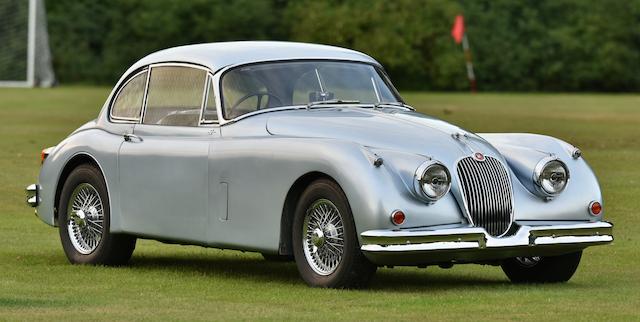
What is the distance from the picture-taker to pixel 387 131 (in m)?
10.1

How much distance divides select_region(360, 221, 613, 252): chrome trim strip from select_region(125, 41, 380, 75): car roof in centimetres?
211

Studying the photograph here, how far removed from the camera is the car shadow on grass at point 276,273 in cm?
1052

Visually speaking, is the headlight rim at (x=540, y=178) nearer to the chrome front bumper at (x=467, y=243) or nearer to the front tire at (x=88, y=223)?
the chrome front bumper at (x=467, y=243)

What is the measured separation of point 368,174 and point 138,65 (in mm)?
3094

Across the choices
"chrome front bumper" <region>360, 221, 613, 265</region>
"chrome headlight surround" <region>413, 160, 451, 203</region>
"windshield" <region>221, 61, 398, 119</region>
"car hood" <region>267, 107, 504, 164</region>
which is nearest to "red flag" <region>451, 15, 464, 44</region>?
"windshield" <region>221, 61, 398, 119</region>

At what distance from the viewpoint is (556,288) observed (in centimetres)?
1033

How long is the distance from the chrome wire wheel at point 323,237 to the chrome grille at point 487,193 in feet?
2.54

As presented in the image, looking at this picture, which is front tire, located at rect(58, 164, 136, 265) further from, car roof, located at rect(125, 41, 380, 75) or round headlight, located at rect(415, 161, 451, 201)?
round headlight, located at rect(415, 161, 451, 201)

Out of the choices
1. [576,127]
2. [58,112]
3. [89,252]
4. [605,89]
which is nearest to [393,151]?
[89,252]

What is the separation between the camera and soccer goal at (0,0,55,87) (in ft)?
183

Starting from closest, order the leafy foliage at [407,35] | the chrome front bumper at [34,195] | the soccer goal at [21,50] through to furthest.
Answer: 1. the chrome front bumper at [34,195]
2. the soccer goal at [21,50]
3. the leafy foliage at [407,35]

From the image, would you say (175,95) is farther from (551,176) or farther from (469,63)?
(469,63)

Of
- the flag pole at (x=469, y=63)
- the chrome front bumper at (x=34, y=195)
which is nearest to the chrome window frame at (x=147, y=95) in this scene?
the chrome front bumper at (x=34, y=195)

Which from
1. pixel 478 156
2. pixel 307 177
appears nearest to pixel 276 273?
pixel 307 177
